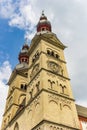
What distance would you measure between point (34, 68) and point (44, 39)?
5.39 m

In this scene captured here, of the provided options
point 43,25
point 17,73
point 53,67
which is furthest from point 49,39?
point 17,73

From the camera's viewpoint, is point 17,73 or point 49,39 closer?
point 49,39

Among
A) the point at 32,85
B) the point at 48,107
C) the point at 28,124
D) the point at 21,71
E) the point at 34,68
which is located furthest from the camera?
the point at 21,71

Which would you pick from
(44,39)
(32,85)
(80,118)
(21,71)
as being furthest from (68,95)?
(21,71)

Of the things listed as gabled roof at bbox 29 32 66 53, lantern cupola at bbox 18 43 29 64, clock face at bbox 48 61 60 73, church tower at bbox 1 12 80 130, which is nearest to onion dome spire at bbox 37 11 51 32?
church tower at bbox 1 12 80 130

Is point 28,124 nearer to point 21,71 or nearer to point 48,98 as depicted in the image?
point 48,98

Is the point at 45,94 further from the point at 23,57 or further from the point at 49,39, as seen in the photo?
the point at 23,57

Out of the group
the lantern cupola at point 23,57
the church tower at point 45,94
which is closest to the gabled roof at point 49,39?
the church tower at point 45,94

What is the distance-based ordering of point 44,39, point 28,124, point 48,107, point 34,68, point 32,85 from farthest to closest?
point 44,39, point 34,68, point 32,85, point 28,124, point 48,107

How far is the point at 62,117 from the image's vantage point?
22.9 metres

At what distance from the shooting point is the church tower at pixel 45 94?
73.4 feet

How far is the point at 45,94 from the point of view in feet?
77.8

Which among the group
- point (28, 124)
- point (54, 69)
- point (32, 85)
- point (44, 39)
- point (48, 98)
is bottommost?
point (28, 124)

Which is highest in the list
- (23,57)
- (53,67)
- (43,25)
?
(43,25)
